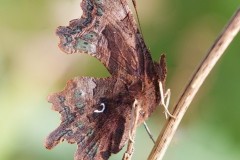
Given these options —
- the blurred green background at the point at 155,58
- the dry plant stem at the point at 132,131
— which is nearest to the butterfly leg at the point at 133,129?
the dry plant stem at the point at 132,131

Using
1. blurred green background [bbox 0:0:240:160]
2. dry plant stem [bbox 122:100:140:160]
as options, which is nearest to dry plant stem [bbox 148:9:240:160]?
dry plant stem [bbox 122:100:140:160]

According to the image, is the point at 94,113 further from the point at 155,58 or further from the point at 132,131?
the point at 155,58

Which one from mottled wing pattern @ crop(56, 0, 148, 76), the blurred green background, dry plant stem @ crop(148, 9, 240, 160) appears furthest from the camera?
the blurred green background

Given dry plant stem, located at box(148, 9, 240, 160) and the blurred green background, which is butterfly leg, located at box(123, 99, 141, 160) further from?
the blurred green background

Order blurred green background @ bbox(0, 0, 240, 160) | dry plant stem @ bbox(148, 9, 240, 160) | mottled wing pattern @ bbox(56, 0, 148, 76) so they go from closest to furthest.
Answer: dry plant stem @ bbox(148, 9, 240, 160), mottled wing pattern @ bbox(56, 0, 148, 76), blurred green background @ bbox(0, 0, 240, 160)

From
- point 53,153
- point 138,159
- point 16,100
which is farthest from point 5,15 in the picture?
point 138,159

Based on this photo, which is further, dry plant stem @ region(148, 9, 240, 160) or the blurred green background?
the blurred green background
